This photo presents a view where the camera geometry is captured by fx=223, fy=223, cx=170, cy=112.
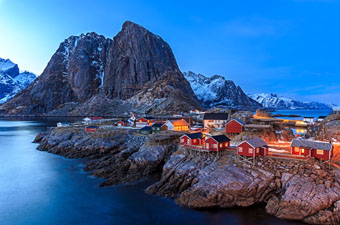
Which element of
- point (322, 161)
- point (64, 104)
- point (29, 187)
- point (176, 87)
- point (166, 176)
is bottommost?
point (29, 187)

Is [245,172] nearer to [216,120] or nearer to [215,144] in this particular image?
[215,144]

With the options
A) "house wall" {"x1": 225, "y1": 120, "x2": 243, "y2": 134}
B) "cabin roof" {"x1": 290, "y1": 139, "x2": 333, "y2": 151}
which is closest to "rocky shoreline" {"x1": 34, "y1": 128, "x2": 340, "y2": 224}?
"cabin roof" {"x1": 290, "y1": 139, "x2": 333, "y2": 151}

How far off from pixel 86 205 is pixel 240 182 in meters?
18.1

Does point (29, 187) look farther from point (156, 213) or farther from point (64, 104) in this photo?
point (64, 104)

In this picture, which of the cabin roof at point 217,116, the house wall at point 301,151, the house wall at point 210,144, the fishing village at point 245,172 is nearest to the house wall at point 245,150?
the fishing village at point 245,172

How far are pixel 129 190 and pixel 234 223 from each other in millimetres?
13946

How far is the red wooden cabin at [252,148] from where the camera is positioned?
27.9 meters

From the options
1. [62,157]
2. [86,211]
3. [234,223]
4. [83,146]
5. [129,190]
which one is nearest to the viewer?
[234,223]

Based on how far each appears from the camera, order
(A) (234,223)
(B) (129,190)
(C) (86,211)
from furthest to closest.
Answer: (B) (129,190) < (C) (86,211) < (A) (234,223)

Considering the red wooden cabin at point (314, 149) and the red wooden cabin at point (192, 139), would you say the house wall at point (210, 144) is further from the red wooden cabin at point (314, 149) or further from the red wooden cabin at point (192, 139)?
the red wooden cabin at point (314, 149)

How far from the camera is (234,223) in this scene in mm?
21000

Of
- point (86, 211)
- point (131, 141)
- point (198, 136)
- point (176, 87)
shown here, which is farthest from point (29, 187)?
point (176, 87)

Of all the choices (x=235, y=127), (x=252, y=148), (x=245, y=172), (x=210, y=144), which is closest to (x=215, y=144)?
(x=210, y=144)

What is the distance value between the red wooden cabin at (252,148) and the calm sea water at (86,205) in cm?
709
